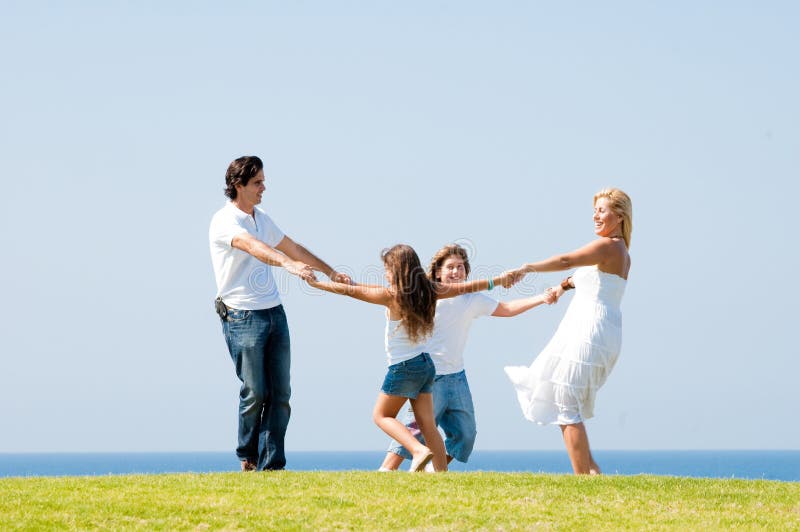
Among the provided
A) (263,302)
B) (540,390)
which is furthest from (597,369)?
(263,302)

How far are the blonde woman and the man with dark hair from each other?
2523 millimetres

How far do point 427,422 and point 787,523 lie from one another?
3.82 meters

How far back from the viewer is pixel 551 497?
10.9 metres

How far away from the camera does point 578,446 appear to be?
470 inches

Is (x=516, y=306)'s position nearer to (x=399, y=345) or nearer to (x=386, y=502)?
(x=399, y=345)

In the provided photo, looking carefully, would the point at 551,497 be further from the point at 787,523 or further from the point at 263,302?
the point at 263,302

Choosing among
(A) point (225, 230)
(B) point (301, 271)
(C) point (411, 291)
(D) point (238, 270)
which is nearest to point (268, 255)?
(B) point (301, 271)

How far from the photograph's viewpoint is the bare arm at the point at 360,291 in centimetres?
1141

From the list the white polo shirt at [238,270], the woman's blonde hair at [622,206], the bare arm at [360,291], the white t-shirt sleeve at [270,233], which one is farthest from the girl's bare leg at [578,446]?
the white t-shirt sleeve at [270,233]

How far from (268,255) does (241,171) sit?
1212 millimetres

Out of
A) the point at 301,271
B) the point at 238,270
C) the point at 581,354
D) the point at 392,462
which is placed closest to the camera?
the point at 301,271

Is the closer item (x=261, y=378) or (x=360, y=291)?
(x=360, y=291)

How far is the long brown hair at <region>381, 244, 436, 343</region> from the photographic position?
37.3 feet

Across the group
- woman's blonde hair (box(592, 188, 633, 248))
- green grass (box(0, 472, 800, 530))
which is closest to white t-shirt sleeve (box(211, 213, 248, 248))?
green grass (box(0, 472, 800, 530))
